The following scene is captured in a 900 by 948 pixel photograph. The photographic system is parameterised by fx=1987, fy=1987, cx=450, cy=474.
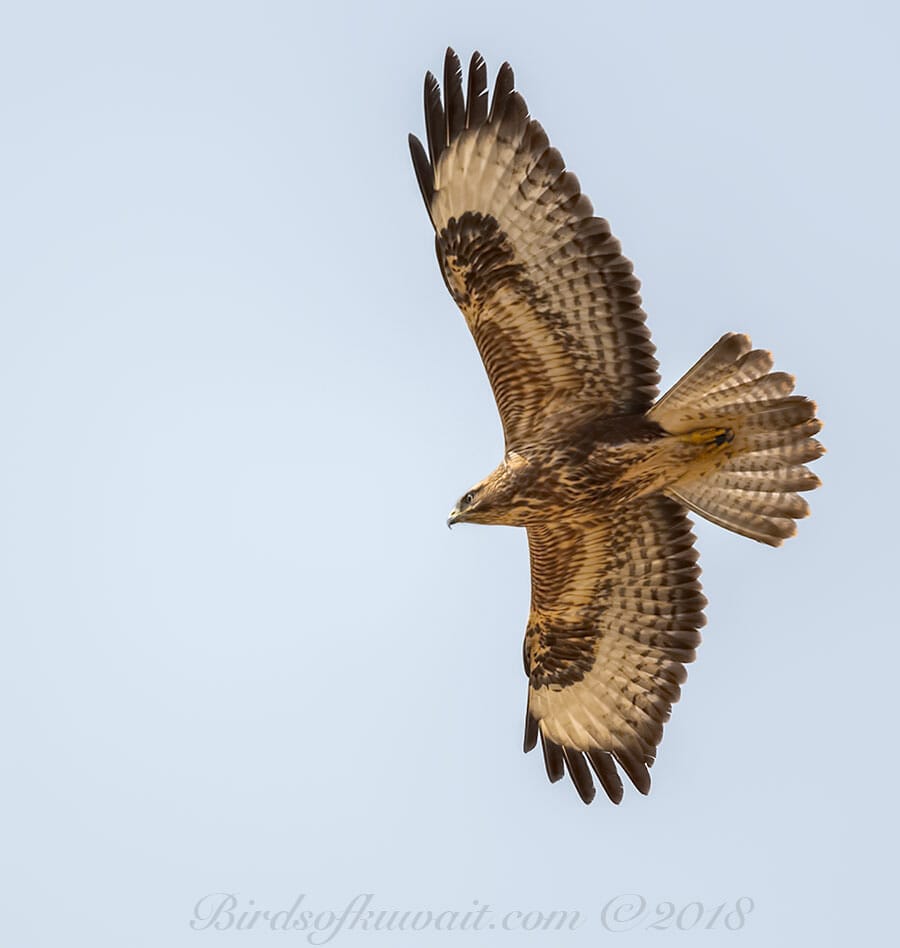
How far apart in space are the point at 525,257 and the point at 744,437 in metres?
1.85

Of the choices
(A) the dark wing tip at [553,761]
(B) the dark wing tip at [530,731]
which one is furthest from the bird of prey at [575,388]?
(A) the dark wing tip at [553,761]

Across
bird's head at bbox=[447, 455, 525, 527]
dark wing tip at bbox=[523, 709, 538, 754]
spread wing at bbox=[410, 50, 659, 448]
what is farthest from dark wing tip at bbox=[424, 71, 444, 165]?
dark wing tip at bbox=[523, 709, 538, 754]

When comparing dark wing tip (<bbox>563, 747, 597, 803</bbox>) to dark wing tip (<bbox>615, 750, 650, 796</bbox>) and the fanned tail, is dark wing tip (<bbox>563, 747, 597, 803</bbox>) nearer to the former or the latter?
dark wing tip (<bbox>615, 750, 650, 796</bbox>)

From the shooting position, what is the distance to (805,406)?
12.7 metres

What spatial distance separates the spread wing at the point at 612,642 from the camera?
531 inches

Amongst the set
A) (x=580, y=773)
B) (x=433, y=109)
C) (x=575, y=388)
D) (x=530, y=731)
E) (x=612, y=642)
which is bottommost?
(x=580, y=773)

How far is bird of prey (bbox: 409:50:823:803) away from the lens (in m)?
12.4

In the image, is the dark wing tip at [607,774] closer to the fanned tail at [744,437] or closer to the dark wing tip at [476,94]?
the fanned tail at [744,437]

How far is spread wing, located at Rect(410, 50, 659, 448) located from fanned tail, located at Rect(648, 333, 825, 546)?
337mm

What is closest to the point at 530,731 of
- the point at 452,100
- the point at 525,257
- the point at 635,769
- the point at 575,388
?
the point at 635,769

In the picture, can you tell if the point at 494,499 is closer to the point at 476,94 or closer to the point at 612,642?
the point at 612,642

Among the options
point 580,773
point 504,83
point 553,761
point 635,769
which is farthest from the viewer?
point 553,761

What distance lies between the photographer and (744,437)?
1285 cm

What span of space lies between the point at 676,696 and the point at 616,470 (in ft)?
6.35
